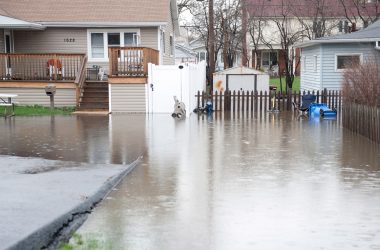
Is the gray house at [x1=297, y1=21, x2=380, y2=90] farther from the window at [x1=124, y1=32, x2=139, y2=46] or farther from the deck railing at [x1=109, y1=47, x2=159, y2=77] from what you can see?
the deck railing at [x1=109, y1=47, x2=159, y2=77]

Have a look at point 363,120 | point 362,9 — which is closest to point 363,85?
point 363,120

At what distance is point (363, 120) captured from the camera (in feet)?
57.1

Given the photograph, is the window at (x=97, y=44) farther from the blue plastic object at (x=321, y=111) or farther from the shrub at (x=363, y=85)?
the shrub at (x=363, y=85)

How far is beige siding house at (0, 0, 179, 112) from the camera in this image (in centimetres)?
2564

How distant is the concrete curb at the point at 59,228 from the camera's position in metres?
6.27

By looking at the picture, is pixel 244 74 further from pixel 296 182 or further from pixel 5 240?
pixel 5 240

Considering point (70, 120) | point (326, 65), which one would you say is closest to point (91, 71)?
point (70, 120)

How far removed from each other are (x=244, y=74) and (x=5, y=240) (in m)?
27.7

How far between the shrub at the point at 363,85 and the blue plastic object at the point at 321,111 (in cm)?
341

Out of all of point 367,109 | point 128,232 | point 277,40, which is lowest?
point 128,232

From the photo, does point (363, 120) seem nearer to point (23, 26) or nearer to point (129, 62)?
point (129, 62)

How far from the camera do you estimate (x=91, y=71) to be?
2927 centimetres

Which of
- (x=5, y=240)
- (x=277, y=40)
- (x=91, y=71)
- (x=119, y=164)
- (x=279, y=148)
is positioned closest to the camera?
(x=5, y=240)

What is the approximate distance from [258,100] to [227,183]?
17447 mm
